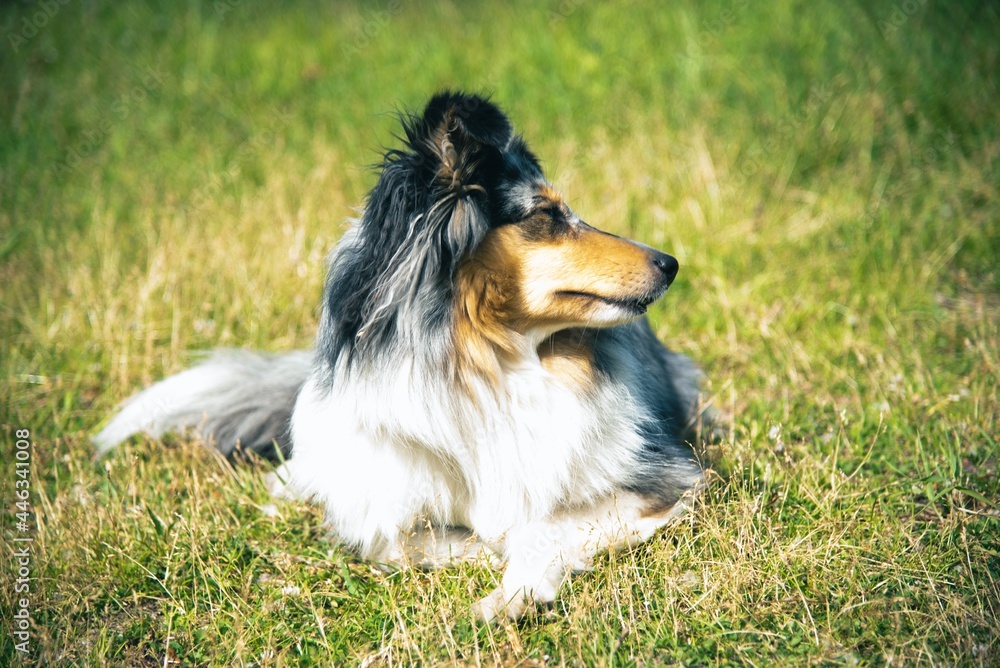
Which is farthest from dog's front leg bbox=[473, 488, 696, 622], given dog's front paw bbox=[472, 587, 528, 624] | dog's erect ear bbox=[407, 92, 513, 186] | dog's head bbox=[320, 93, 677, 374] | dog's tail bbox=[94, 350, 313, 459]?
dog's tail bbox=[94, 350, 313, 459]

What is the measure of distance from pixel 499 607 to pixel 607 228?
3.50m

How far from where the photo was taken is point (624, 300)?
9.33ft

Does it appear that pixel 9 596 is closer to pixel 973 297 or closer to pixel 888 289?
pixel 888 289

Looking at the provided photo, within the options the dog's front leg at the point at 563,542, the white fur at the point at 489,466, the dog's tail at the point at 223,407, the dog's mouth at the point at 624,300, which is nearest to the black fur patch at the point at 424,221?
the white fur at the point at 489,466

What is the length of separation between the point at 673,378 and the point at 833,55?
154 inches

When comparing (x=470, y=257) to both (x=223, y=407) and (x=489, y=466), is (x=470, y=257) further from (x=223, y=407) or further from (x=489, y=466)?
(x=223, y=407)

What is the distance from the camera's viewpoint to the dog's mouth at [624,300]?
2.82m

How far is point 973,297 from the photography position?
15.9 feet

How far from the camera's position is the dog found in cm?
268

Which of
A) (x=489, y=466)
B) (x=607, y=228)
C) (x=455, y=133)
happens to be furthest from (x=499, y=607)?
(x=607, y=228)

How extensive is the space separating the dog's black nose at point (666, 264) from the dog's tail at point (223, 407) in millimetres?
1756

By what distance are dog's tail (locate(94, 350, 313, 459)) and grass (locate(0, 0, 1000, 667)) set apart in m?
0.13

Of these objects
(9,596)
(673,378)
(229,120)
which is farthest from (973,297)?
(229,120)

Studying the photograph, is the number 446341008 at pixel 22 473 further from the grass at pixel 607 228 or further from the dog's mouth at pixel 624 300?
the dog's mouth at pixel 624 300
